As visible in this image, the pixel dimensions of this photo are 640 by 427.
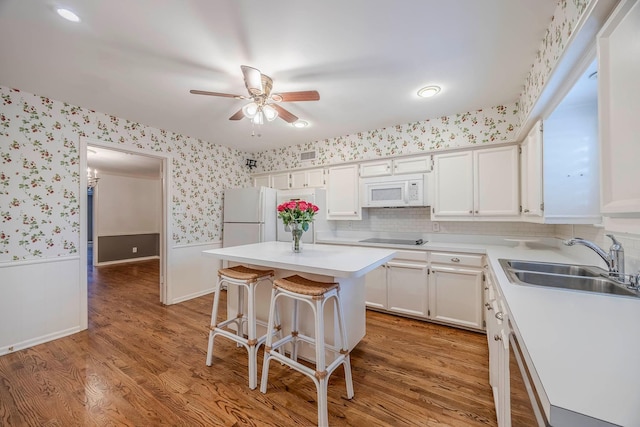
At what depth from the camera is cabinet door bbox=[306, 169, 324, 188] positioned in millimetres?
3879

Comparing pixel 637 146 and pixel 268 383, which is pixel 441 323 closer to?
pixel 268 383

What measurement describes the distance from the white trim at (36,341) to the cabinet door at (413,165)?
4083 millimetres

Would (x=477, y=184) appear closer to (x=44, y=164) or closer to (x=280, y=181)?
(x=280, y=181)

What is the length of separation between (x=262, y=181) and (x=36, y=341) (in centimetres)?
331

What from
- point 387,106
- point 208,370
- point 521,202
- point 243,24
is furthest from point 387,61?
Result: point 208,370

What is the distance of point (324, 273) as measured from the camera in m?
1.51

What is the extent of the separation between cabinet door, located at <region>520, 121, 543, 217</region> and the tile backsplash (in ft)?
1.36

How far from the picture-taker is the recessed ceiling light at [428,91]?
236 cm

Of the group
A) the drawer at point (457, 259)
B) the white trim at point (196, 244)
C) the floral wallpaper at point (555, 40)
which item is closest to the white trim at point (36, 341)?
the white trim at point (196, 244)

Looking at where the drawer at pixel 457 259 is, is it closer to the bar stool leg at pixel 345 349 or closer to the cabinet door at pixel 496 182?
the cabinet door at pixel 496 182

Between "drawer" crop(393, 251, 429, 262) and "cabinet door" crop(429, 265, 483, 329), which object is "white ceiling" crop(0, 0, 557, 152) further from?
"cabinet door" crop(429, 265, 483, 329)

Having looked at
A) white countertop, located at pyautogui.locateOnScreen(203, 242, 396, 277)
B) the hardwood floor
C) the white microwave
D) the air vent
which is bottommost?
the hardwood floor

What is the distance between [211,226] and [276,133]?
1857mm

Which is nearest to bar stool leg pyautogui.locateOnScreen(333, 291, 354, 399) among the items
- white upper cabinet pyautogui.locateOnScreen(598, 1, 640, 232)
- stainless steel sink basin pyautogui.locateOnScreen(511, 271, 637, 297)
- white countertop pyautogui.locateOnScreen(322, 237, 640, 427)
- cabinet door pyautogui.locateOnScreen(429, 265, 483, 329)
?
white countertop pyautogui.locateOnScreen(322, 237, 640, 427)
